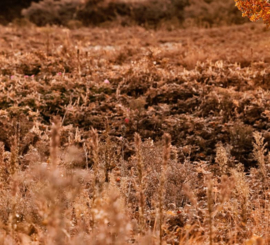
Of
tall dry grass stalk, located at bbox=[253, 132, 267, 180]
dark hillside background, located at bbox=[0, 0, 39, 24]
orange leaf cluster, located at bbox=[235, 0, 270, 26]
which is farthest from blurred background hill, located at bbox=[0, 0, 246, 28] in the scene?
tall dry grass stalk, located at bbox=[253, 132, 267, 180]

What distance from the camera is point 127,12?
755 inches

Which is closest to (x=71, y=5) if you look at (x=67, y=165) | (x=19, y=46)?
(x=19, y=46)

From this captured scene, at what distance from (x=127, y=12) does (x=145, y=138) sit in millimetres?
15607

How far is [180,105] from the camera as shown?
219 inches

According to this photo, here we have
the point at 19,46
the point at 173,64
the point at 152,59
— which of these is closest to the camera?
the point at 152,59

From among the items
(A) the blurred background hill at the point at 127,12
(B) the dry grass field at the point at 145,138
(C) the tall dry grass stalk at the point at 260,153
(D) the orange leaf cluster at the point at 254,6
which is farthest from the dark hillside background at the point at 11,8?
(C) the tall dry grass stalk at the point at 260,153

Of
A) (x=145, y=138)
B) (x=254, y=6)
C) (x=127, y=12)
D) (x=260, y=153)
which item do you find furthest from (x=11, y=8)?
(x=260, y=153)

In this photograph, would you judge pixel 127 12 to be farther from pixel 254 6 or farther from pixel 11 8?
pixel 254 6

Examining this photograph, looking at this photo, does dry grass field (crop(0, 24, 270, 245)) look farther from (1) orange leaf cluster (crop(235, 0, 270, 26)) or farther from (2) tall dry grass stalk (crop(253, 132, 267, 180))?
(1) orange leaf cluster (crop(235, 0, 270, 26))

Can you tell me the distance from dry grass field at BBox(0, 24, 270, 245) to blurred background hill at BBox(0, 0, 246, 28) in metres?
9.76

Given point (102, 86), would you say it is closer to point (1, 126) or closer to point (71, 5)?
point (1, 126)

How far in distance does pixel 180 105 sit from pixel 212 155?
1.36 meters

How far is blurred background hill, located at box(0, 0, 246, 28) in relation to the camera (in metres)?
17.6

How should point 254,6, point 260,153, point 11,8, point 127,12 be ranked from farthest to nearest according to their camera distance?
point 11,8 < point 127,12 < point 254,6 < point 260,153
